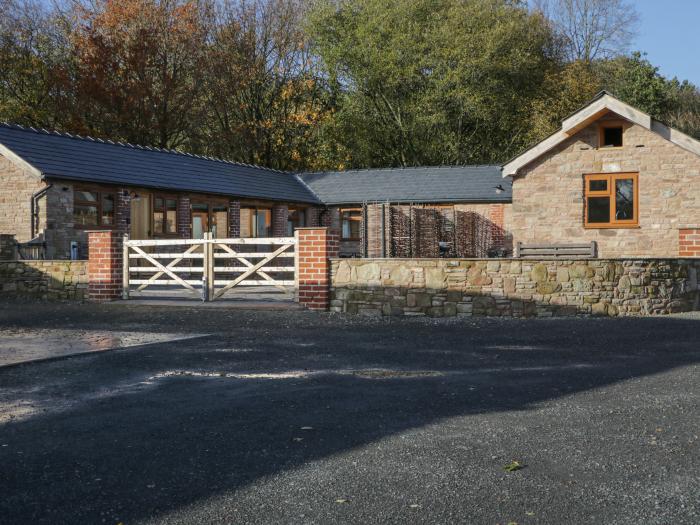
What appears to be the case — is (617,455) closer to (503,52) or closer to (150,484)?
(150,484)

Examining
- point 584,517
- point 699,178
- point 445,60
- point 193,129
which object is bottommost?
point 584,517

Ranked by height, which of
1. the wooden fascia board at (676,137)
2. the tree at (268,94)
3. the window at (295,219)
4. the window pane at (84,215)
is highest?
the tree at (268,94)

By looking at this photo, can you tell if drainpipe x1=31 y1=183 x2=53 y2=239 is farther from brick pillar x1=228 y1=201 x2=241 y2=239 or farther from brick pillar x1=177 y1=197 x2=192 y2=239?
brick pillar x1=228 y1=201 x2=241 y2=239

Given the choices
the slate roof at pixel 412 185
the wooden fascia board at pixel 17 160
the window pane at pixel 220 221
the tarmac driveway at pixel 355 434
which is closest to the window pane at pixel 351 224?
the slate roof at pixel 412 185

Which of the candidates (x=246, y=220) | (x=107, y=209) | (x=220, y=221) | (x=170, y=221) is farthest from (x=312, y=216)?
(x=107, y=209)

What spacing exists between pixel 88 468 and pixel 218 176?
2575cm

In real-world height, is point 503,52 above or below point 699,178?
above

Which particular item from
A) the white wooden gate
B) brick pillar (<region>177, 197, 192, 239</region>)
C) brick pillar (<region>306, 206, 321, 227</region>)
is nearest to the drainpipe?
the white wooden gate

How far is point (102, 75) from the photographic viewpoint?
1486 inches

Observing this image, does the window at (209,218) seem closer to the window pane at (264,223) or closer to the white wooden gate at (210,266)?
the window pane at (264,223)

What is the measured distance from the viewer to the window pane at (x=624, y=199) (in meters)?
23.9

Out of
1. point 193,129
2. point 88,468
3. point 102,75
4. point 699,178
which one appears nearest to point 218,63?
point 193,129

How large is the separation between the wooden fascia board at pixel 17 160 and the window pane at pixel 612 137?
702 inches

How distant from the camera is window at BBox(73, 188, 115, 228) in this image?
23.3 metres
